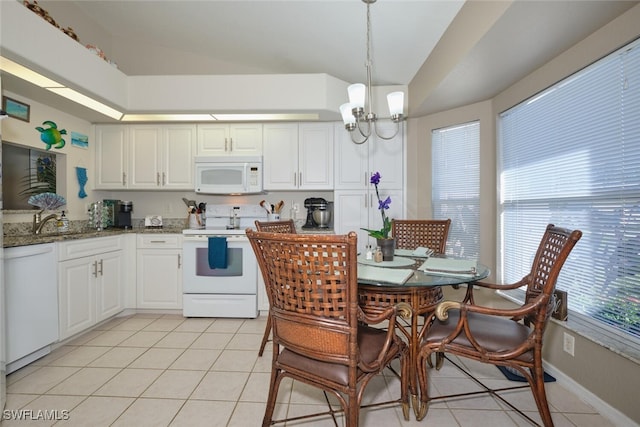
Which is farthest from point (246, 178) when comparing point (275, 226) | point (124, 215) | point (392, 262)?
point (392, 262)

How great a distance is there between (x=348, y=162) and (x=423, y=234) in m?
1.31

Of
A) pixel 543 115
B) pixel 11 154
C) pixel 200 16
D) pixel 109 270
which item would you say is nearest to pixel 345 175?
pixel 543 115

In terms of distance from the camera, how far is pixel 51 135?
294 cm

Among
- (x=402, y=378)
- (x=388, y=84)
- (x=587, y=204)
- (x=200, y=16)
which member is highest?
(x=200, y=16)

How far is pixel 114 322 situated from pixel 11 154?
1799 millimetres

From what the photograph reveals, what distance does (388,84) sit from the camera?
11.3 ft

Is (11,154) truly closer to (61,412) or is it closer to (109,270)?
(109,270)

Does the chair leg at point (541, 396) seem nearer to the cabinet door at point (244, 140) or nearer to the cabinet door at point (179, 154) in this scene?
the cabinet door at point (244, 140)

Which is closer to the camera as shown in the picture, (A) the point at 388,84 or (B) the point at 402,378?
(B) the point at 402,378

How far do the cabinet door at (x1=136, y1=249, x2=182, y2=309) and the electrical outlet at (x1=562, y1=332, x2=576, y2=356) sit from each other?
334cm

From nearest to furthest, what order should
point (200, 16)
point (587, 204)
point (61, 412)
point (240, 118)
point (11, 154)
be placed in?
point (61, 412) < point (587, 204) < point (11, 154) < point (200, 16) < point (240, 118)

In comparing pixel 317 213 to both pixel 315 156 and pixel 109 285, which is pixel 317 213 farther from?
pixel 109 285

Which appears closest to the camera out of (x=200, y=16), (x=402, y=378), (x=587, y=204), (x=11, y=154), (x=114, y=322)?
(x=402, y=378)

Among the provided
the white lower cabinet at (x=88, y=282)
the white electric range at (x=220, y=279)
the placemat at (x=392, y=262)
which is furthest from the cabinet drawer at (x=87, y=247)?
the placemat at (x=392, y=262)
